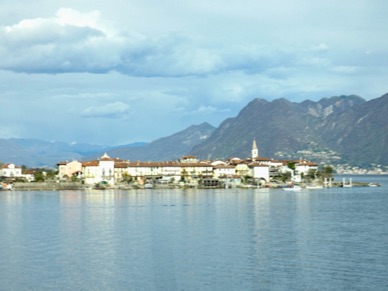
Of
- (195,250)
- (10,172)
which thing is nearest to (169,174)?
(10,172)

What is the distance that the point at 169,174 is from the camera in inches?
4596

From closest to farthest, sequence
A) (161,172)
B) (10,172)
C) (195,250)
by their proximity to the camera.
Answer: (195,250)
(161,172)
(10,172)

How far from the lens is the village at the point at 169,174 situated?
111 m

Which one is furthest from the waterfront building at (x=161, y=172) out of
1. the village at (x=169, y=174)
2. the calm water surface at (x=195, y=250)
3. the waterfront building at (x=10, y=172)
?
the calm water surface at (x=195, y=250)

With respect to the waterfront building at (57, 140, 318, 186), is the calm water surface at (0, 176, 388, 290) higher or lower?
lower

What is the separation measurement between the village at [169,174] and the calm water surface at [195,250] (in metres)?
56.6

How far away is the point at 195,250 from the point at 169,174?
84.2 meters

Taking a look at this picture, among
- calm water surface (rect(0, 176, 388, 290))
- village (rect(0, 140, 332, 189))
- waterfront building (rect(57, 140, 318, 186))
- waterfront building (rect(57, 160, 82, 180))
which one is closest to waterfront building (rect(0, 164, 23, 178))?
village (rect(0, 140, 332, 189))

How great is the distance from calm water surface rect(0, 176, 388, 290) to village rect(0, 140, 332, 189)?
186ft

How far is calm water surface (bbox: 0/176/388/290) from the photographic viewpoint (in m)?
25.6

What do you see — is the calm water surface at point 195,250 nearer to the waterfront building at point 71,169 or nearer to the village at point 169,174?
the village at point 169,174

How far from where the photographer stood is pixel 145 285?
2500cm

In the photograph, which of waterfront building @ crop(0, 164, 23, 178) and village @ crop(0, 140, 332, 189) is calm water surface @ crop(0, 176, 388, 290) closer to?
village @ crop(0, 140, 332, 189)

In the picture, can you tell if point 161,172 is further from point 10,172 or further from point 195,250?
point 195,250
